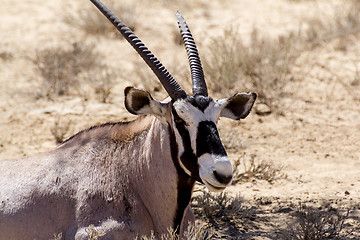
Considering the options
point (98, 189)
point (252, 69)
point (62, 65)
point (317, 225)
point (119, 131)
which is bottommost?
point (62, 65)

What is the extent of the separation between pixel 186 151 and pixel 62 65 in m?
5.47

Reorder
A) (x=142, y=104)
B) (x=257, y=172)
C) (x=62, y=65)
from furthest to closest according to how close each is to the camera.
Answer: (x=62, y=65)
(x=257, y=172)
(x=142, y=104)

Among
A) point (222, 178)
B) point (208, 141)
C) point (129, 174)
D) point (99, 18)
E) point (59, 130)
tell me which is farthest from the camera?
point (99, 18)

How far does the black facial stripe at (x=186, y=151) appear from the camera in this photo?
3.74 metres

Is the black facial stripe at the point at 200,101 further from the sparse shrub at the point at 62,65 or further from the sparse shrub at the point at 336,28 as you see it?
the sparse shrub at the point at 336,28

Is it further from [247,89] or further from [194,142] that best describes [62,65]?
[194,142]

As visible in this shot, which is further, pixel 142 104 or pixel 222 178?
pixel 142 104

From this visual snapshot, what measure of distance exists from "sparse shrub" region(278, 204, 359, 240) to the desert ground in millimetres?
20

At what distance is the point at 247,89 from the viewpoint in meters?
8.31

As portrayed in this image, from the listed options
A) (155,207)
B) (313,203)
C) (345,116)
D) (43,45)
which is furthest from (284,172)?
(43,45)

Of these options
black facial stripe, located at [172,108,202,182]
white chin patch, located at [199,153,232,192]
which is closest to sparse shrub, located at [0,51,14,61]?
black facial stripe, located at [172,108,202,182]

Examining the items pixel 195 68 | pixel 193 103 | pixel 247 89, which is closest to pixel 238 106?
pixel 195 68

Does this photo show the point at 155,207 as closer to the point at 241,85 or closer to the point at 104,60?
the point at 241,85

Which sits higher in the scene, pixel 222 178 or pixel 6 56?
pixel 222 178
